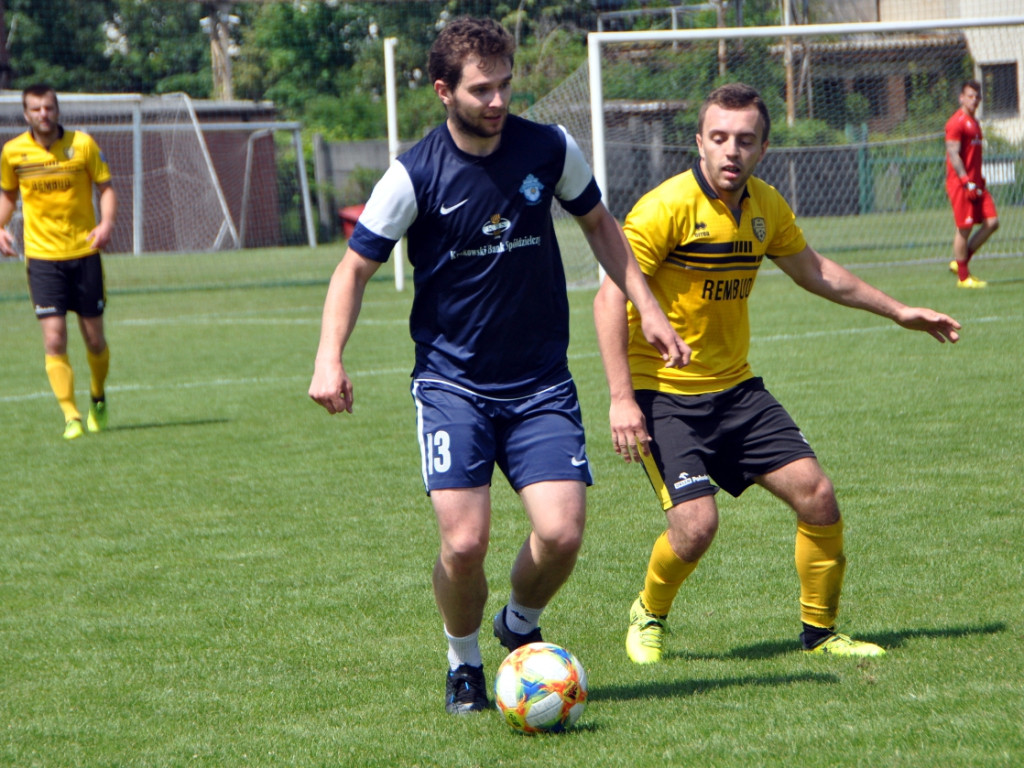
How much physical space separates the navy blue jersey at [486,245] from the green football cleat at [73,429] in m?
5.96

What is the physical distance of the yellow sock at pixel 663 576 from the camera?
434 centimetres

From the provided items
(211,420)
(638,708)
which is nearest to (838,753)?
(638,708)

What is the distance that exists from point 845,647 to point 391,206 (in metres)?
2.05

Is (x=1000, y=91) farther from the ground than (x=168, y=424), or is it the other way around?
(x=1000, y=91)

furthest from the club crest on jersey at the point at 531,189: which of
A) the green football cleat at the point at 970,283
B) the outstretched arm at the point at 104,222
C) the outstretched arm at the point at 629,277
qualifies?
the green football cleat at the point at 970,283

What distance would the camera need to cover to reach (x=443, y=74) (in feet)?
12.1

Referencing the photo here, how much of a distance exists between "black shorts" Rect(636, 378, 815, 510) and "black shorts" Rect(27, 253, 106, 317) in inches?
237

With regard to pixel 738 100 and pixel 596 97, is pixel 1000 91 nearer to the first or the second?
pixel 596 97

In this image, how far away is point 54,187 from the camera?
30.6 ft

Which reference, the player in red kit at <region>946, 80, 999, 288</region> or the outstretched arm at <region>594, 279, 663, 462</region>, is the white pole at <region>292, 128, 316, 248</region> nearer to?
the player in red kit at <region>946, 80, 999, 288</region>

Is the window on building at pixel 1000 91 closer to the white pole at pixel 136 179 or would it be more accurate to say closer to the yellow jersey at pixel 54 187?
the yellow jersey at pixel 54 187

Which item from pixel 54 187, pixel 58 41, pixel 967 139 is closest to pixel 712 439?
pixel 54 187

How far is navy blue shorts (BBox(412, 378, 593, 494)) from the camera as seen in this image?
3.82 m

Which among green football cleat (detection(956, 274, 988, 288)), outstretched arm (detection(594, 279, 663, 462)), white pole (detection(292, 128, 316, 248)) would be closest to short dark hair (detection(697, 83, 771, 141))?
outstretched arm (detection(594, 279, 663, 462))
